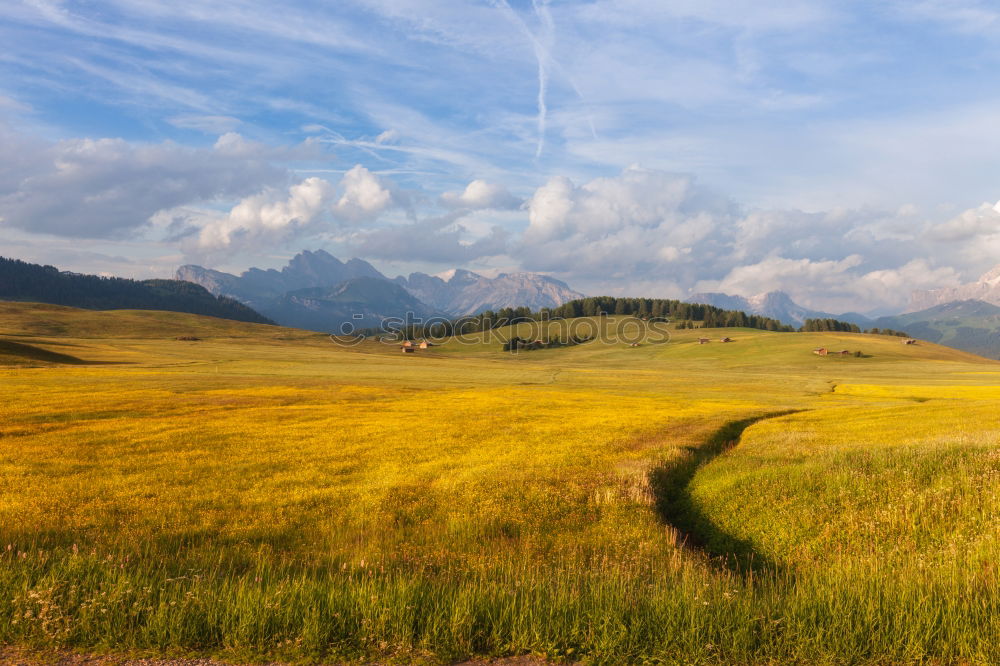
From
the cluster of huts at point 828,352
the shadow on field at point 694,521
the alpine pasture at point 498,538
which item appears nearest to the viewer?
the alpine pasture at point 498,538

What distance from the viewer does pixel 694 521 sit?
1616 cm

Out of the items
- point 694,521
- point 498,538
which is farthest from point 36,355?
point 694,521

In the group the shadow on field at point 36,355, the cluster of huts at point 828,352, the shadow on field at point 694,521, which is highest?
the cluster of huts at point 828,352

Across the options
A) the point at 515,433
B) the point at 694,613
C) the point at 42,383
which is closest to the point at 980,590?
the point at 694,613

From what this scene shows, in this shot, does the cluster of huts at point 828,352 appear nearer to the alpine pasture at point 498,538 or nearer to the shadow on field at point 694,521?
the alpine pasture at point 498,538

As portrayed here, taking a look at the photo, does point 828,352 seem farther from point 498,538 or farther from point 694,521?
point 498,538

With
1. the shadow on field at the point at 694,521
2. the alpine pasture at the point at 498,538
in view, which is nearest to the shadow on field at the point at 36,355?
the alpine pasture at the point at 498,538

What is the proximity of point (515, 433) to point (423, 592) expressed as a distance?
23572 millimetres

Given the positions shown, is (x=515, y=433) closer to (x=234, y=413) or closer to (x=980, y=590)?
(x=234, y=413)

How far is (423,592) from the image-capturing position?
8.60 m

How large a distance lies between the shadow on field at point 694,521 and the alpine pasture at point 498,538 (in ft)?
0.40

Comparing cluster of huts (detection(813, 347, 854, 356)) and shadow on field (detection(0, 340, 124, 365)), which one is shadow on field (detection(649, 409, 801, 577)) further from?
cluster of huts (detection(813, 347, 854, 356))

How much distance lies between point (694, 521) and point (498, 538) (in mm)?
6387

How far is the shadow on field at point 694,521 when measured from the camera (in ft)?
42.4
